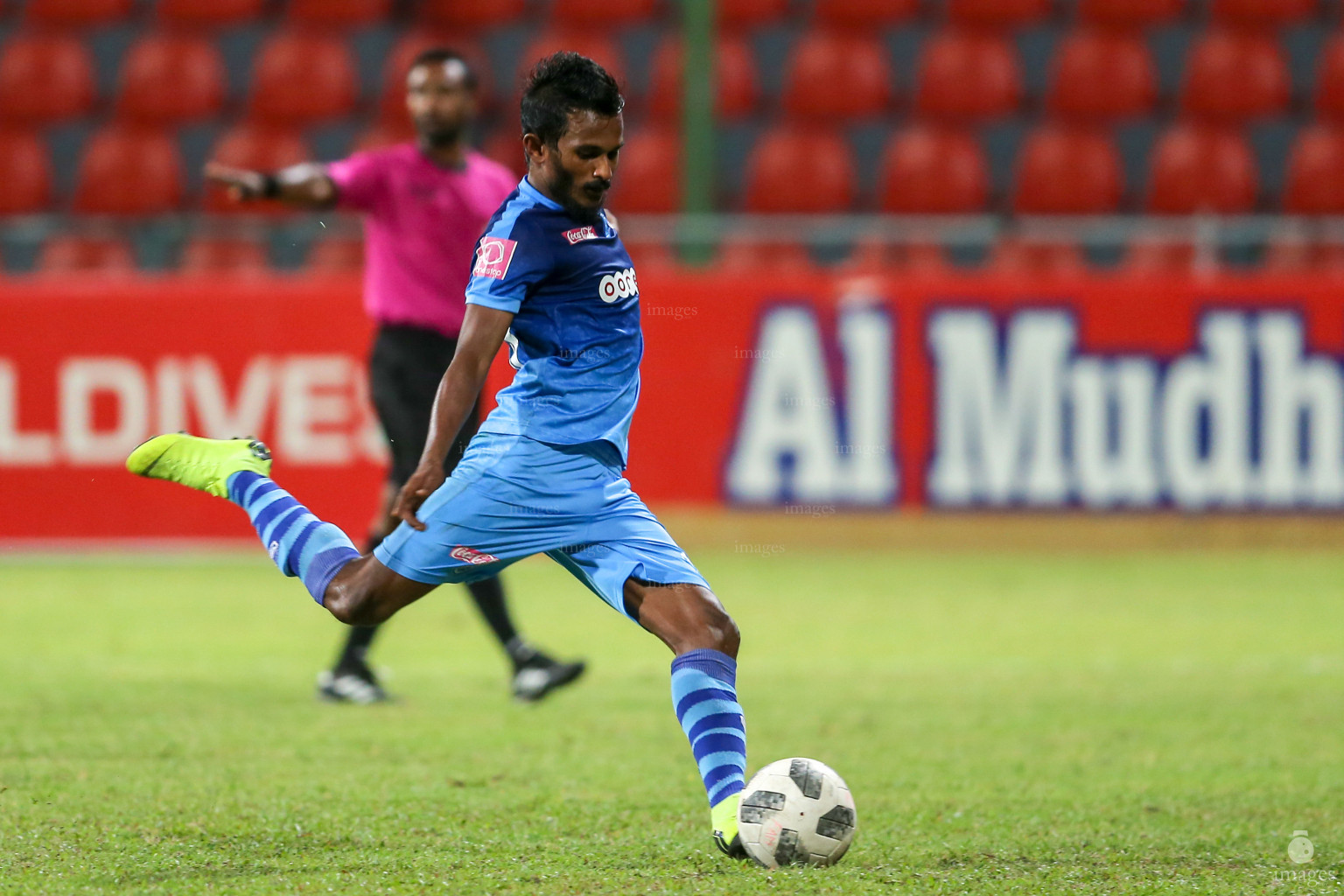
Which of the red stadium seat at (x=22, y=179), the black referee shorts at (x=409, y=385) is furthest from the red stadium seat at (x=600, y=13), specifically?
the black referee shorts at (x=409, y=385)

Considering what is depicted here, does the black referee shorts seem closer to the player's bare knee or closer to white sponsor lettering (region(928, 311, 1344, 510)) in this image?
the player's bare knee

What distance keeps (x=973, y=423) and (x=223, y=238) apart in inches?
177

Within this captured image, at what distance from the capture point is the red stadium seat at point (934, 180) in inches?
505

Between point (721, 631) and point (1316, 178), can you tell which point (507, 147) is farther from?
point (721, 631)

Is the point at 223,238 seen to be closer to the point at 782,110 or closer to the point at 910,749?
the point at 782,110

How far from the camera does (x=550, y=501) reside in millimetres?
4055

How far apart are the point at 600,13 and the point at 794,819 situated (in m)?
11.2

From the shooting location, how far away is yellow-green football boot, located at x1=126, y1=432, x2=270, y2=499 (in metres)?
4.58

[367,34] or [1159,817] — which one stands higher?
[367,34]

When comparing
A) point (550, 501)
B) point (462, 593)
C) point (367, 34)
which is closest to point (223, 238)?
point (462, 593)

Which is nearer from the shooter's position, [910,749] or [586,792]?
[586,792]

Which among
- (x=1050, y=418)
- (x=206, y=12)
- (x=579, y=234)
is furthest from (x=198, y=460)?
(x=206, y=12)

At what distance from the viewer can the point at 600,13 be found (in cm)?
1416

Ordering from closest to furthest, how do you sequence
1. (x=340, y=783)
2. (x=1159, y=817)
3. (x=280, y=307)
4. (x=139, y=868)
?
(x=139, y=868), (x=1159, y=817), (x=340, y=783), (x=280, y=307)
